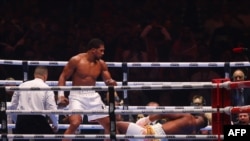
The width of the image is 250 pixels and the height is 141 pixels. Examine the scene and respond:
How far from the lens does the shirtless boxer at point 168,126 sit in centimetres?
802

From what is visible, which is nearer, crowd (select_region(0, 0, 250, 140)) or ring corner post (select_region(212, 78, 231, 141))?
ring corner post (select_region(212, 78, 231, 141))

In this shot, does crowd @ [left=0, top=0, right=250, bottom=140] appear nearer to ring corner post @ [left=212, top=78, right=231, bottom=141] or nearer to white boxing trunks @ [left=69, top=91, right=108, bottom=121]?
white boxing trunks @ [left=69, top=91, right=108, bottom=121]

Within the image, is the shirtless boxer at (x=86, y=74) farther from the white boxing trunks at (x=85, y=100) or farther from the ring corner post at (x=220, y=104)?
the ring corner post at (x=220, y=104)

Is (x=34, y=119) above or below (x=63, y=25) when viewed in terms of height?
below

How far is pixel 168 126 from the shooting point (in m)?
8.13

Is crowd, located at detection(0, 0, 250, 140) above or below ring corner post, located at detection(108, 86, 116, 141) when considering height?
above

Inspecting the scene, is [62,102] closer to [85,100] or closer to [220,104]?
[85,100]

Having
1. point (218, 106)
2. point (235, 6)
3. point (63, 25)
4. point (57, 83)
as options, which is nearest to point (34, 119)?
point (57, 83)

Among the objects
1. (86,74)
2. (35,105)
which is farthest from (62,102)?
(86,74)

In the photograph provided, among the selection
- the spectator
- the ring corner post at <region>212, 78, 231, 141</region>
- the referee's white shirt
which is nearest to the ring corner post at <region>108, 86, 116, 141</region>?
the ring corner post at <region>212, 78, 231, 141</region>

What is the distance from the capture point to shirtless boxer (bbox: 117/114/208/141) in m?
8.02

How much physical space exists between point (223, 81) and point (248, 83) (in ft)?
1.16

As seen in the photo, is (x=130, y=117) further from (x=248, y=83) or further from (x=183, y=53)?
(x=248, y=83)

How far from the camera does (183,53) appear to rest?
36.2 feet
